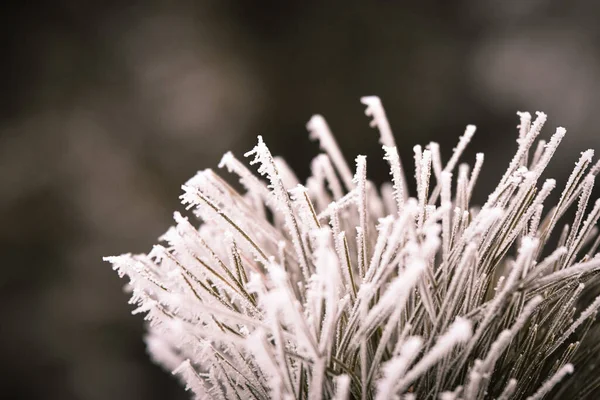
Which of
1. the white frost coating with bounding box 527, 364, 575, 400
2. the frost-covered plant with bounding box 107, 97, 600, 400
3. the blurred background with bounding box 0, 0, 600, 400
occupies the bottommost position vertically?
the white frost coating with bounding box 527, 364, 575, 400

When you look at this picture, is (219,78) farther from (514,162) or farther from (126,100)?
(514,162)

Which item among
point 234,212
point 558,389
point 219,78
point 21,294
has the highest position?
point 219,78

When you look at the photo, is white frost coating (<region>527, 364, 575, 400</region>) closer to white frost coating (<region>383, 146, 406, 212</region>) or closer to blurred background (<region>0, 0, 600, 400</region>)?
white frost coating (<region>383, 146, 406, 212</region>)

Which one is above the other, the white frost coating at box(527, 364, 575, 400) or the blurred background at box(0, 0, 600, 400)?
the blurred background at box(0, 0, 600, 400)

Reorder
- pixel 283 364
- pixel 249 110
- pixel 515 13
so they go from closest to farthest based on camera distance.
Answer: pixel 283 364, pixel 515 13, pixel 249 110

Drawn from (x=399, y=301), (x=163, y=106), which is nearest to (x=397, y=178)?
(x=399, y=301)

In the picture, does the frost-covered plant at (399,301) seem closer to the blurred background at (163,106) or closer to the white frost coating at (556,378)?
the white frost coating at (556,378)

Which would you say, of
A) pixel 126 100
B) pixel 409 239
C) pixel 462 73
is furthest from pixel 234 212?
pixel 126 100

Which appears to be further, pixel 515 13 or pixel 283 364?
pixel 515 13

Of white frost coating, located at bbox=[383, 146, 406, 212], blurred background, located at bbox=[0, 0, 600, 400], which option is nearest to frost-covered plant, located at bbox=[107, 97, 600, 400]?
white frost coating, located at bbox=[383, 146, 406, 212]
